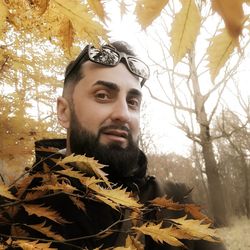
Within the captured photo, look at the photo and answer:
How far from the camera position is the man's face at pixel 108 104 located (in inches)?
47.9

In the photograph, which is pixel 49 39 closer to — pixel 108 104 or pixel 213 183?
pixel 108 104

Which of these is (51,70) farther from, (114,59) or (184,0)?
(184,0)

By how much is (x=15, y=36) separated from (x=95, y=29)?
281 centimetres

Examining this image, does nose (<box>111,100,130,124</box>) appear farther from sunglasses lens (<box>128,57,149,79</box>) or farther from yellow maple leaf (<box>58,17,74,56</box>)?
yellow maple leaf (<box>58,17,74,56</box>)

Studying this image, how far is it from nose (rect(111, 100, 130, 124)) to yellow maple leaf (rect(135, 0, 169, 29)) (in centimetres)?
75

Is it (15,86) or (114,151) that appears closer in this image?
(114,151)

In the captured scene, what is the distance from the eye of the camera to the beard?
1191mm

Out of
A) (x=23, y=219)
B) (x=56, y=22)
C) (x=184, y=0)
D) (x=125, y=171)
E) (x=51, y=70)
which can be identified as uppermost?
(x=51, y=70)

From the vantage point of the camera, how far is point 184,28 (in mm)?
495

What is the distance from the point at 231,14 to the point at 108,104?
1008mm

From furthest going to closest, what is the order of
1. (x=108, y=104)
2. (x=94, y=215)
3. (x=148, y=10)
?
(x=108, y=104) < (x=94, y=215) < (x=148, y=10)

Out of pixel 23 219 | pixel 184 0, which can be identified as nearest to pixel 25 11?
pixel 23 219

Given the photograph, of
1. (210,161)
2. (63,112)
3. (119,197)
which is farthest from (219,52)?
(210,161)

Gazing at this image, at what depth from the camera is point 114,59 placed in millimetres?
1344
